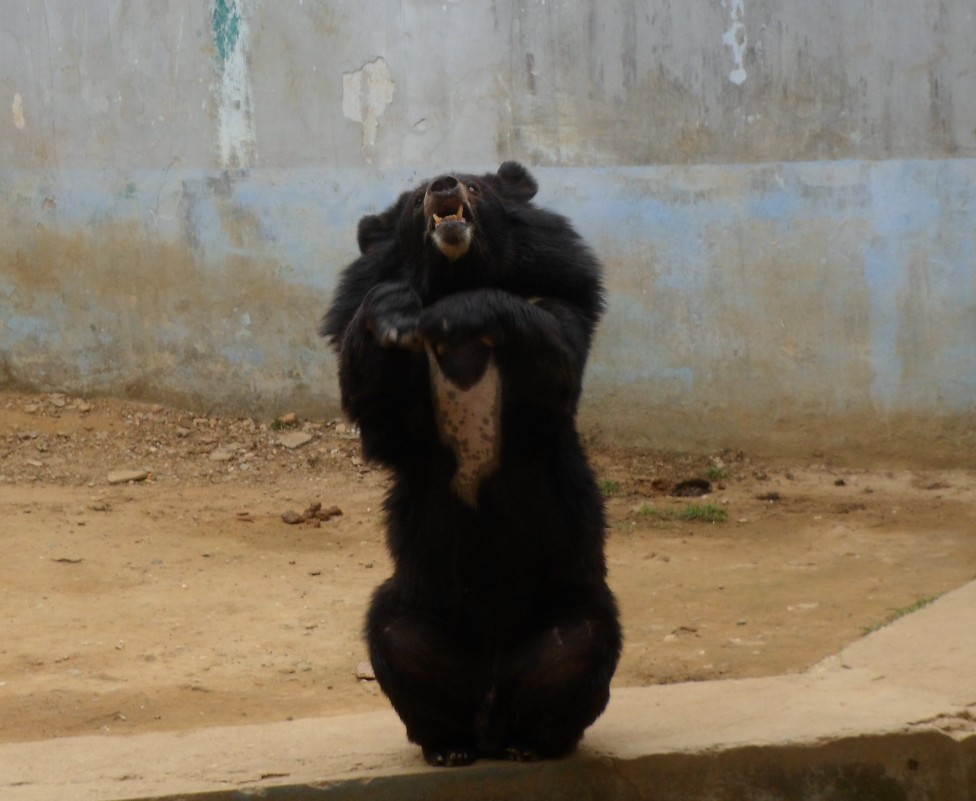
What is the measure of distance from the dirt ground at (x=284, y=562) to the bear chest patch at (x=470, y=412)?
169 centimetres

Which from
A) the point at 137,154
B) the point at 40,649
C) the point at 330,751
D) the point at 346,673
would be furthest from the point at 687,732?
the point at 137,154

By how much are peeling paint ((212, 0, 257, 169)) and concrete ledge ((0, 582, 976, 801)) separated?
5688 mm

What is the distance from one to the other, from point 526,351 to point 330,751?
127 cm

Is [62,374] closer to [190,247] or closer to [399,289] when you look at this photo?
[190,247]

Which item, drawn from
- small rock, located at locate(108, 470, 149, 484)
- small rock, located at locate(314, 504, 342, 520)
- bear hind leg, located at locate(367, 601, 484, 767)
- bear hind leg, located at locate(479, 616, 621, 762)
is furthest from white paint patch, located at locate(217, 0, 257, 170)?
bear hind leg, located at locate(479, 616, 621, 762)

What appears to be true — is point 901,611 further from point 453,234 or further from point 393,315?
point 393,315

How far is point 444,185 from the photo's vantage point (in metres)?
3.84

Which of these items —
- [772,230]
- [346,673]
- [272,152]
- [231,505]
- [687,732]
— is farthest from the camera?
[272,152]

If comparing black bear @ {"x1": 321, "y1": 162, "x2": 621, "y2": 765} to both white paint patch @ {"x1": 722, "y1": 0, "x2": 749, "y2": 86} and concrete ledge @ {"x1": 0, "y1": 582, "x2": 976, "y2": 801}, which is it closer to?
concrete ledge @ {"x1": 0, "y1": 582, "x2": 976, "y2": 801}

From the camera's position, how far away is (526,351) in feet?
11.7

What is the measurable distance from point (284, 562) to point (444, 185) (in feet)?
12.2

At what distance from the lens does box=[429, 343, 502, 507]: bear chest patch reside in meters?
3.78

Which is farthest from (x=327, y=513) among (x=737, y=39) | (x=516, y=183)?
(x=516, y=183)

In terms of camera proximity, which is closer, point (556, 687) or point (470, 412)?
point (556, 687)
